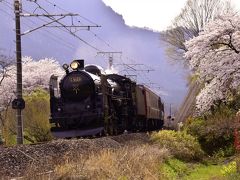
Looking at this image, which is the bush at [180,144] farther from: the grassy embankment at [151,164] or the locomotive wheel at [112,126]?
the locomotive wheel at [112,126]

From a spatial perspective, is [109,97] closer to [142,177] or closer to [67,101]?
[67,101]

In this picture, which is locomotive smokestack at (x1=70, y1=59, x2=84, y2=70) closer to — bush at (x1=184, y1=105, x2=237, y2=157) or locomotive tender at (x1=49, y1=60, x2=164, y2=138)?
locomotive tender at (x1=49, y1=60, x2=164, y2=138)

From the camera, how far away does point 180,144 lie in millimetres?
20062

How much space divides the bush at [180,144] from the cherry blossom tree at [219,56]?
4404 millimetres

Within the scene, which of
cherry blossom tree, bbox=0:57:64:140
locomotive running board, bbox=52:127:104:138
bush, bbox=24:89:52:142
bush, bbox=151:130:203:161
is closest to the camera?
bush, bbox=151:130:203:161

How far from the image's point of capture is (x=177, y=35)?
60.3 m

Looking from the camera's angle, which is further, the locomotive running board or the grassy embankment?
the locomotive running board

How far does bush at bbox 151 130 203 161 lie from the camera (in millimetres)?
19297

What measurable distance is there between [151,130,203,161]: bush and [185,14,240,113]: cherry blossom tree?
4.40m

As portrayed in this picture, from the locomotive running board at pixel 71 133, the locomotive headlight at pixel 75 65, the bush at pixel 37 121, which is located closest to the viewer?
the locomotive running board at pixel 71 133

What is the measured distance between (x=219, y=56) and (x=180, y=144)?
23.2 feet

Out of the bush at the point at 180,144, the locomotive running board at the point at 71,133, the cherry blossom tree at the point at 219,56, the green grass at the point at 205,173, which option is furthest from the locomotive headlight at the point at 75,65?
the green grass at the point at 205,173

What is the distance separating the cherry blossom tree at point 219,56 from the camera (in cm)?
2486

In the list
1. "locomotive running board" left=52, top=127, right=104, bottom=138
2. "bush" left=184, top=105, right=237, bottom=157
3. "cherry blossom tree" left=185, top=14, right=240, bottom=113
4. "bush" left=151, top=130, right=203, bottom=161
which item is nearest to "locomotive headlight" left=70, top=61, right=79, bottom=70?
"locomotive running board" left=52, top=127, right=104, bottom=138
